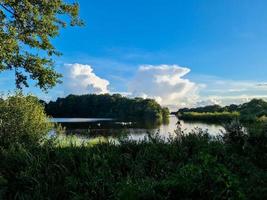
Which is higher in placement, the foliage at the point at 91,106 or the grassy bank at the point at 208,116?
the foliage at the point at 91,106

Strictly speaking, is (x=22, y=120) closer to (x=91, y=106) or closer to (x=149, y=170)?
(x=149, y=170)

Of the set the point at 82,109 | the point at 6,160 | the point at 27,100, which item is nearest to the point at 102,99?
the point at 82,109

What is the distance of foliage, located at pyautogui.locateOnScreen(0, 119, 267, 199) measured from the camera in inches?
194

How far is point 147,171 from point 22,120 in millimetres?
14050

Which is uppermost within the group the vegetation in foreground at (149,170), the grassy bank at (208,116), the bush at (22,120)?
the grassy bank at (208,116)

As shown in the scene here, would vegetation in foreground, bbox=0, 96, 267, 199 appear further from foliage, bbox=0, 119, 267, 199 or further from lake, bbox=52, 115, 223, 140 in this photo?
lake, bbox=52, 115, 223, 140

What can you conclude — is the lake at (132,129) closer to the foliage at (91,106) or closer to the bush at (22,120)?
the bush at (22,120)

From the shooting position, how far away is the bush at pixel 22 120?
19547mm

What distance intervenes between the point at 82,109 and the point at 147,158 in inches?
6499

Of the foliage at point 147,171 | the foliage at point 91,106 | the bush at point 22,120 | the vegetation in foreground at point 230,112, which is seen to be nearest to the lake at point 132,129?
the foliage at point 147,171


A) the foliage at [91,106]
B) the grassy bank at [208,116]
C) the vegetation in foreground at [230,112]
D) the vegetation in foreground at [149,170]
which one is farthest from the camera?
the foliage at [91,106]

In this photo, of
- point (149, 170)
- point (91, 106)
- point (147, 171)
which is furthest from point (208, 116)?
point (147, 171)

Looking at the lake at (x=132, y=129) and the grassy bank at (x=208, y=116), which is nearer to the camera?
the lake at (x=132, y=129)

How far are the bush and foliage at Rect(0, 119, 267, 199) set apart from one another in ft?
34.0
